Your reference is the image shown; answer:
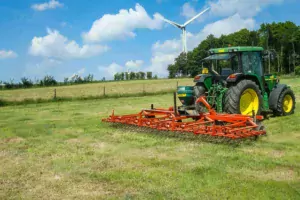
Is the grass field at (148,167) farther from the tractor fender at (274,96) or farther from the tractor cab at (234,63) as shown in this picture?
the tractor cab at (234,63)

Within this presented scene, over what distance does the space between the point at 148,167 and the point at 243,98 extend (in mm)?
4818

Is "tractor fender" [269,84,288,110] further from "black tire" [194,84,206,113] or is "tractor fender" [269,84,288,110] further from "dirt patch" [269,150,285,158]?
"dirt patch" [269,150,285,158]

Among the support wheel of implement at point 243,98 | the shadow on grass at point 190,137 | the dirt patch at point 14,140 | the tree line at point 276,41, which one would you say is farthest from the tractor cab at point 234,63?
the tree line at point 276,41

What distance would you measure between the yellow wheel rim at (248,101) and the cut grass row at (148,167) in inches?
37.3

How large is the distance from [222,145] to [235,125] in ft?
2.27

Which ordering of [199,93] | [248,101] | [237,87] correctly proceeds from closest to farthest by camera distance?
1. [237,87]
2. [248,101]
3. [199,93]

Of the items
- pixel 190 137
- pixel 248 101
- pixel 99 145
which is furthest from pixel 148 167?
pixel 248 101

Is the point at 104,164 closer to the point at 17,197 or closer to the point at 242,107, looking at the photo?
the point at 17,197

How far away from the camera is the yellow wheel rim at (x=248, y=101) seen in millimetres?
10133

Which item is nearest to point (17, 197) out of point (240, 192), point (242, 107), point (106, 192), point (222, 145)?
point (106, 192)

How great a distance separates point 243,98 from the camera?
1018 centimetres

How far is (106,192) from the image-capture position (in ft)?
16.7

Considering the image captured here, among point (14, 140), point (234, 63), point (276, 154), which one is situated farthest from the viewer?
point (234, 63)

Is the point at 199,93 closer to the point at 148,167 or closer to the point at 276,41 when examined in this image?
the point at 148,167
